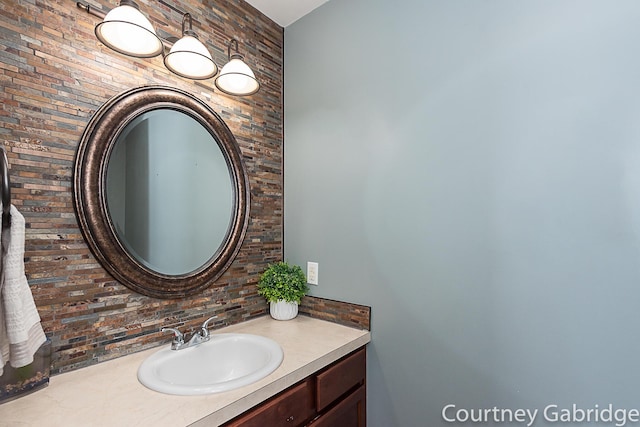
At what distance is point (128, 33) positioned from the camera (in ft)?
3.98

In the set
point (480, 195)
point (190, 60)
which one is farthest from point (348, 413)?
point (190, 60)

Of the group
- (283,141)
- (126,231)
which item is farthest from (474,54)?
(126,231)

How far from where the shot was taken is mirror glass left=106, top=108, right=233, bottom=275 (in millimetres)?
1330

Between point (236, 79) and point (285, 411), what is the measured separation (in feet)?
4.60

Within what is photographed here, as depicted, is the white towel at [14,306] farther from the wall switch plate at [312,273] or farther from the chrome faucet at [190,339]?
the wall switch plate at [312,273]

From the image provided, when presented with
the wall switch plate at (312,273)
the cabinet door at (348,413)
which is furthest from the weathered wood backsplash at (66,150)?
the cabinet door at (348,413)

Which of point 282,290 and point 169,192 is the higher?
point 169,192

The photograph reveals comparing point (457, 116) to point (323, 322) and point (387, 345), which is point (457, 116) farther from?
point (323, 322)

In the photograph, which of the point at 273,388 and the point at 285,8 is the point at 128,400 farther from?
the point at 285,8

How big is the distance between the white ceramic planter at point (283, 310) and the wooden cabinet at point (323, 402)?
0.42m

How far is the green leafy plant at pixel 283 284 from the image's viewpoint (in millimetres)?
1789

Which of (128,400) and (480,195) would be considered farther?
(480,195)

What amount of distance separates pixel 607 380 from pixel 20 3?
2268mm

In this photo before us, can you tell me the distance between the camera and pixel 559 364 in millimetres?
1178
